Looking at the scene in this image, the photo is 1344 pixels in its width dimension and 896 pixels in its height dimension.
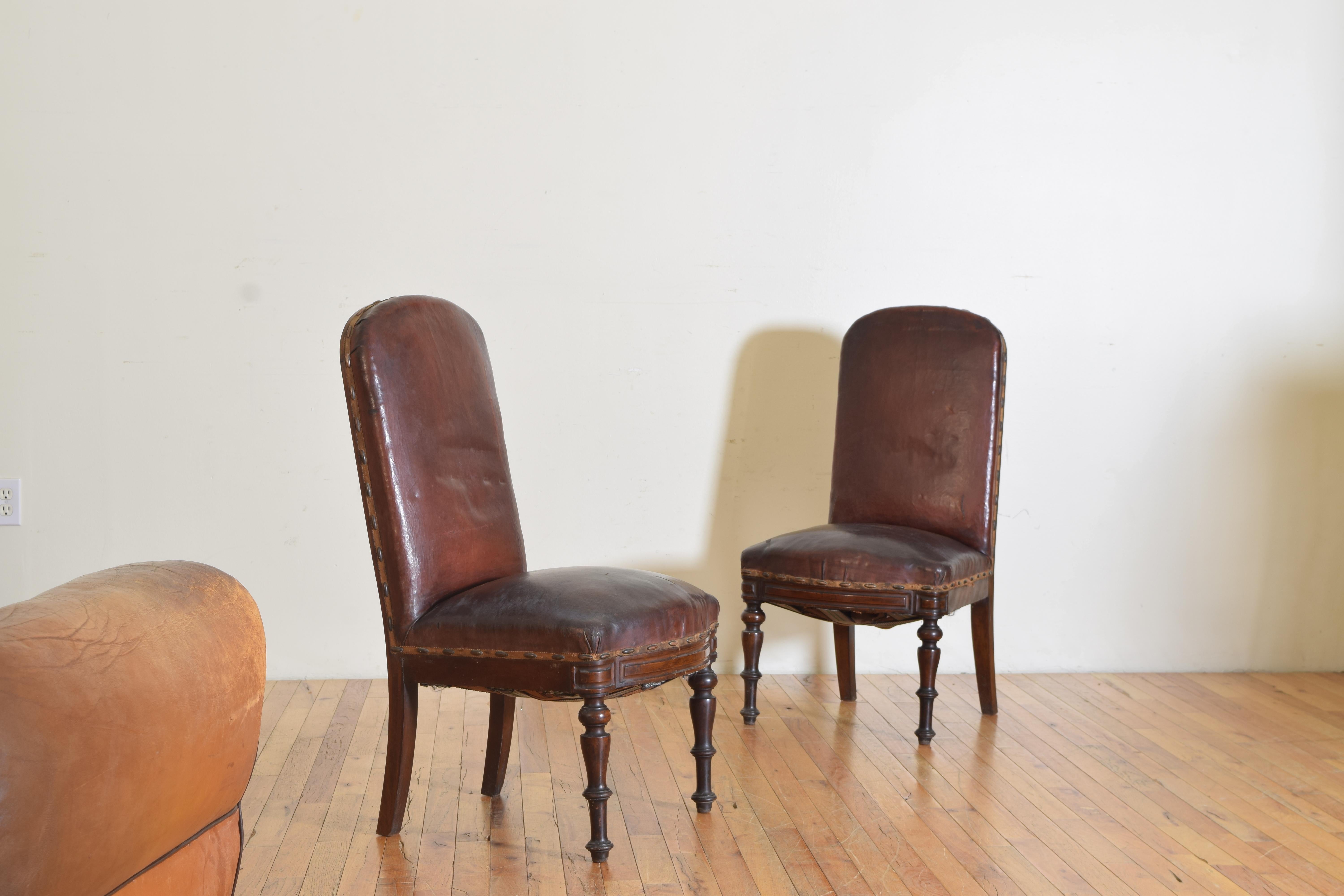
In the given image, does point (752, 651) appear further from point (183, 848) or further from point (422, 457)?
point (183, 848)

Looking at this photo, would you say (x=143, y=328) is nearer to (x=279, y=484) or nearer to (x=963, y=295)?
(x=279, y=484)

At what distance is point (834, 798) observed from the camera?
6.88ft

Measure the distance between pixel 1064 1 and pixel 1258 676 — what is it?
79.3 inches

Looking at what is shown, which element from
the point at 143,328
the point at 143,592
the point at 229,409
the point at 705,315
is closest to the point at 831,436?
the point at 705,315

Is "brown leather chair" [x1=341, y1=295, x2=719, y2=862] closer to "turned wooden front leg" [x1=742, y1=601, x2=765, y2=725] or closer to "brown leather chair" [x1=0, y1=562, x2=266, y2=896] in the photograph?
"turned wooden front leg" [x1=742, y1=601, x2=765, y2=725]

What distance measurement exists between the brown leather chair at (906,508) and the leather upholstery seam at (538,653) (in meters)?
0.61

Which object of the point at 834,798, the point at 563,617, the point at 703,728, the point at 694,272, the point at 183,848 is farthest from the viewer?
the point at 694,272

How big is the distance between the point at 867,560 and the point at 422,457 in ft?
3.36

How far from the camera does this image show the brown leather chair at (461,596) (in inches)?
69.1

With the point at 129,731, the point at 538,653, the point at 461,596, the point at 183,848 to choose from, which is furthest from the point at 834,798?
the point at 129,731

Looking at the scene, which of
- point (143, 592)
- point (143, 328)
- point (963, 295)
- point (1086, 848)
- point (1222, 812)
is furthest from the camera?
point (963, 295)

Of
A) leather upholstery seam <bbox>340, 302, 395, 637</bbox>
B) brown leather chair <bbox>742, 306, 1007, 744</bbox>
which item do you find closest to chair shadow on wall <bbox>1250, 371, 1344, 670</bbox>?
brown leather chair <bbox>742, 306, 1007, 744</bbox>

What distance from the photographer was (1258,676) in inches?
123

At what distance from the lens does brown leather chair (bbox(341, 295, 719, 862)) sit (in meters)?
1.75
